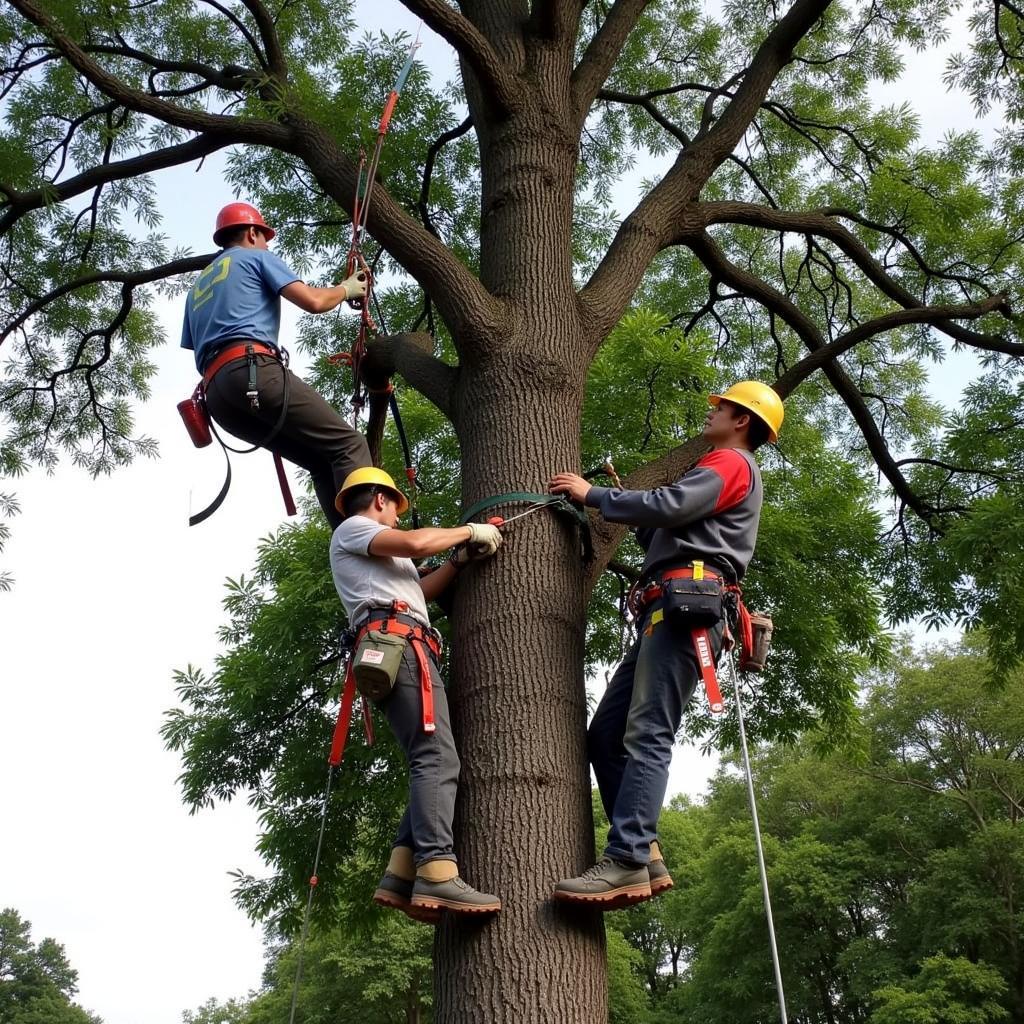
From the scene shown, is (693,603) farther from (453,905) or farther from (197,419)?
(197,419)

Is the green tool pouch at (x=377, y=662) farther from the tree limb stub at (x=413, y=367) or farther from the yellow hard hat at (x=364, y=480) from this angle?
the tree limb stub at (x=413, y=367)

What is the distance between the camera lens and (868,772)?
2736 cm

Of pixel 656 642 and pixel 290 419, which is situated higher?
pixel 290 419

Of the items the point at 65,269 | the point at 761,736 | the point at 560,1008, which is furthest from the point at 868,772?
the point at 560,1008

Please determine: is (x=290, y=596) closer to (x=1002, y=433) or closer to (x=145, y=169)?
(x=145, y=169)

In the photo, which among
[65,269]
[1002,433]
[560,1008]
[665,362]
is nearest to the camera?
[560,1008]

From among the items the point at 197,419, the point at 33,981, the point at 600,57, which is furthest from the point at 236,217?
the point at 33,981

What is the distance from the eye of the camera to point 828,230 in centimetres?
657

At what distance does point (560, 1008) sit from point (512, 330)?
113 inches

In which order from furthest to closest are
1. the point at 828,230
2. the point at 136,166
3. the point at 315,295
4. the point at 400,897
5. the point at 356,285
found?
the point at 828,230 → the point at 136,166 → the point at 356,285 → the point at 315,295 → the point at 400,897

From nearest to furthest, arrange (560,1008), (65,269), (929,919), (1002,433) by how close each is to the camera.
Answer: (560,1008) → (1002,433) → (65,269) → (929,919)

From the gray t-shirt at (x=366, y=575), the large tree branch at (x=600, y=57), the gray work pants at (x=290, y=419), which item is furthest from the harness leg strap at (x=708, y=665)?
the large tree branch at (x=600, y=57)

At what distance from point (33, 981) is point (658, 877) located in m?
68.7

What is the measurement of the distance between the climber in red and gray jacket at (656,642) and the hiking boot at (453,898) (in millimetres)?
236
